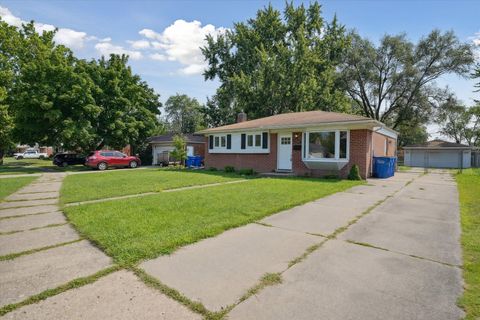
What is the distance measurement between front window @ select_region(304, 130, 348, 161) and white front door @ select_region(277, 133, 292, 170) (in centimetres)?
125

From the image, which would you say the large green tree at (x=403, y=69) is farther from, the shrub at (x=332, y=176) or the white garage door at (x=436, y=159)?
the shrub at (x=332, y=176)

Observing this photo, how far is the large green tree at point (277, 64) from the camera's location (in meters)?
28.2

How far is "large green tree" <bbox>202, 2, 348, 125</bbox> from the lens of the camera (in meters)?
28.2

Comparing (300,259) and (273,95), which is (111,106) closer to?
(273,95)

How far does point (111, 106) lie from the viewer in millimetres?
24609

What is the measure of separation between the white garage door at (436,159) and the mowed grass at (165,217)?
107 ft

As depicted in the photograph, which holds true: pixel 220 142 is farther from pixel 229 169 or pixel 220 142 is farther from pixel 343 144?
pixel 343 144

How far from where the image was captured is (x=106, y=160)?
22125 millimetres

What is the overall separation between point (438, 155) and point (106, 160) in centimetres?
3662

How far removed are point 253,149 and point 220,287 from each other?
46.1 feet

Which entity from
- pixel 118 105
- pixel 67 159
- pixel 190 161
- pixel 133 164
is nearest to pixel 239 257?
pixel 190 161

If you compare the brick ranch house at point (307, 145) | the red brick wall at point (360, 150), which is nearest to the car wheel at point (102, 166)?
the brick ranch house at point (307, 145)

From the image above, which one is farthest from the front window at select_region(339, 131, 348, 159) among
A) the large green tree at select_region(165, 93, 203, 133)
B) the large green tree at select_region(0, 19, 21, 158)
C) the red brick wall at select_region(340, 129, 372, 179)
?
the large green tree at select_region(165, 93, 203, 133)

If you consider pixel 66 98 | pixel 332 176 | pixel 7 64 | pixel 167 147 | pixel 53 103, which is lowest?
pixel 332 176
